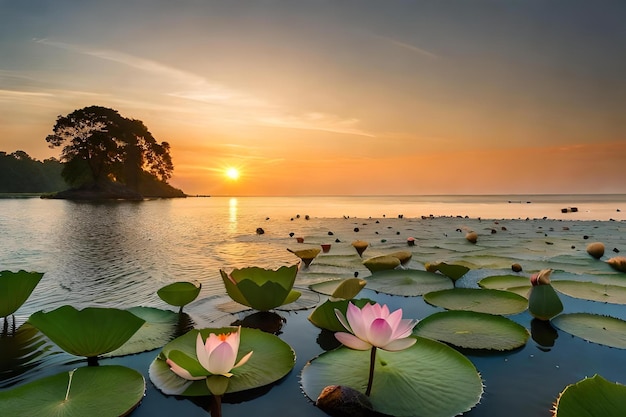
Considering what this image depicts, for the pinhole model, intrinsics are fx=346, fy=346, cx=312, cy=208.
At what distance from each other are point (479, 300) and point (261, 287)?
79.1 inches

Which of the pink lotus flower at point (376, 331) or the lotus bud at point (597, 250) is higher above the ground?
the pink lotus flower at point (376, 331)

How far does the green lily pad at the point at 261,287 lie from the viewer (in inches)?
101

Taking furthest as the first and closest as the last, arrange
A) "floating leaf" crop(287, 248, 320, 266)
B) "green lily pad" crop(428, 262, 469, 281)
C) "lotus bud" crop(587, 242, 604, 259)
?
1. "lotus bud" crop(587, 242, 604, 259)
2. "floating leaf" crop(287, 248, 320, 266)
3. "green lily pad" crop(428, 262, 469, 281)

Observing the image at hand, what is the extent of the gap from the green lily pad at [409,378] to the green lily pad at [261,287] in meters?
0.75

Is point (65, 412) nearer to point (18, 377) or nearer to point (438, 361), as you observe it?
point (18, 377)

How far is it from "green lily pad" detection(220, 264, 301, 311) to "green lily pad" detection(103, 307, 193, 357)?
0.44m

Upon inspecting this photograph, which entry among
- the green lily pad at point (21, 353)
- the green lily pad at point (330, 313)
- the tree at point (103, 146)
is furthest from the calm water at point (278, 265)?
the tree at point (103, 146)

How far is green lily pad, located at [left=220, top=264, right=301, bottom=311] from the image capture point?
256 centimetres

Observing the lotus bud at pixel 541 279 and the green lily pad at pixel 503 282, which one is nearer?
the lotus bud at pixel 541 279

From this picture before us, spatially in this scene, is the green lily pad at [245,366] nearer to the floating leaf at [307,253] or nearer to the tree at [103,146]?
the floating leaf at [307,253]

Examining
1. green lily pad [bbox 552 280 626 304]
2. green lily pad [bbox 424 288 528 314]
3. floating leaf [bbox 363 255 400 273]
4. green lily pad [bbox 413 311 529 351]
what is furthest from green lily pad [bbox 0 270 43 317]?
green lily pad [bbox 552 280 626 304]

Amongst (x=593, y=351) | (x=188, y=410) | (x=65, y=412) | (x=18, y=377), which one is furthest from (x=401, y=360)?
(x=18, y=377)

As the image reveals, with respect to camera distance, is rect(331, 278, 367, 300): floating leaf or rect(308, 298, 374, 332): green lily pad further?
rect(331, 278, 367, 300): floating leaf

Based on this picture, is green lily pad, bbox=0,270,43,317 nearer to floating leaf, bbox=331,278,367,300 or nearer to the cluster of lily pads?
the cluster of lily pads
